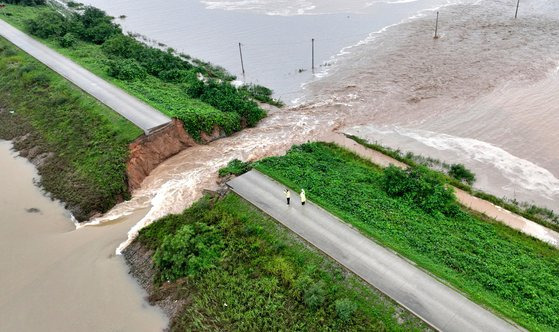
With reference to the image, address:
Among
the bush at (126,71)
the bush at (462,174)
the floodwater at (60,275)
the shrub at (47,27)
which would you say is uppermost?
the shrub at (47,27)

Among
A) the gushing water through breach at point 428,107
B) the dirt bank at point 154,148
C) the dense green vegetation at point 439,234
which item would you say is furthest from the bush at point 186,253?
the dirt bank at point 154,148

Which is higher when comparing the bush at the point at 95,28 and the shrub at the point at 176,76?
the bush at the point at 95,28

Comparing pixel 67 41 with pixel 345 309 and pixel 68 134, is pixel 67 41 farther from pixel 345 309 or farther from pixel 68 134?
pixel 345 309

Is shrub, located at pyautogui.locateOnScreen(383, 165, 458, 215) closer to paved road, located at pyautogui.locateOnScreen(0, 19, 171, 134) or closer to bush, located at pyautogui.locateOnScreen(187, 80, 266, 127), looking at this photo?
bush, located at pyautogui.locateOnScreen(187, 80, 266, 127)

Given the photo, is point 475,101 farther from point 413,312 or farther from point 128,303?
point 128,303

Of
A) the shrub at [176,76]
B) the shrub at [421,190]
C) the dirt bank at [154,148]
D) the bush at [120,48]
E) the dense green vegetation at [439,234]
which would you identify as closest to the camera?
the dense green vegetation at [439,234]

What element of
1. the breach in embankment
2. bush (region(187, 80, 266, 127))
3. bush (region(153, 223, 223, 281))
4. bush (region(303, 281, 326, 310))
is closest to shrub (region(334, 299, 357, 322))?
bush (region(303, 281, 326, 310))

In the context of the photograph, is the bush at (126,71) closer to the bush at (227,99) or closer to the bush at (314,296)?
the bush at (227,99)

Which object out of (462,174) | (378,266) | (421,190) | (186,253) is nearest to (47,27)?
(186,253)
